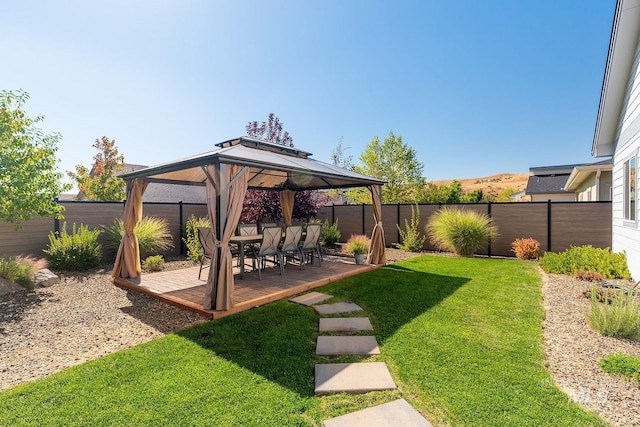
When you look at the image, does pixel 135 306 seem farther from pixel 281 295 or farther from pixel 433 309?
pixel 433 309

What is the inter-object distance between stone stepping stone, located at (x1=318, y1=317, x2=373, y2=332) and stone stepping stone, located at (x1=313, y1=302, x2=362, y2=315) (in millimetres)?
286

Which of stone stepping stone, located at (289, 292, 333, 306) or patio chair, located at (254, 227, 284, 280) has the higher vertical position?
patio chair, located at (254, 227, 284, 280)

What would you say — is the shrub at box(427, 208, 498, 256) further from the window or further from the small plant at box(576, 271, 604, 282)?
the window

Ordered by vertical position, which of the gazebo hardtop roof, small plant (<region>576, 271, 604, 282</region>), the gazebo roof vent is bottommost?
small plant (<region>576, 271, 604, 282</region>)

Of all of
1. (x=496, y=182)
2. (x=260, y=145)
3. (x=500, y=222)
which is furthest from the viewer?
(x=496, y=182)

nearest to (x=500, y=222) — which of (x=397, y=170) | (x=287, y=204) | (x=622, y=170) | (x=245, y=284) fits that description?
(x=622, y=170)

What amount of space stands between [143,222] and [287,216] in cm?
429

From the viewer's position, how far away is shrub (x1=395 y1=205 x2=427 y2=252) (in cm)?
1057

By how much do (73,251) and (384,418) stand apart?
814 cm

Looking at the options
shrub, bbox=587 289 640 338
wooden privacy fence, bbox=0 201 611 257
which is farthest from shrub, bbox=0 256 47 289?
shrub, bbox=587 289 640 338

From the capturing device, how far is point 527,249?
8711 millimetres

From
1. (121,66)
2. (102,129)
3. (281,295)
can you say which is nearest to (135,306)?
(281,295)

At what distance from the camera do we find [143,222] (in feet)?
28.5

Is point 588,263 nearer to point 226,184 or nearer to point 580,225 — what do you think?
point 580,225
